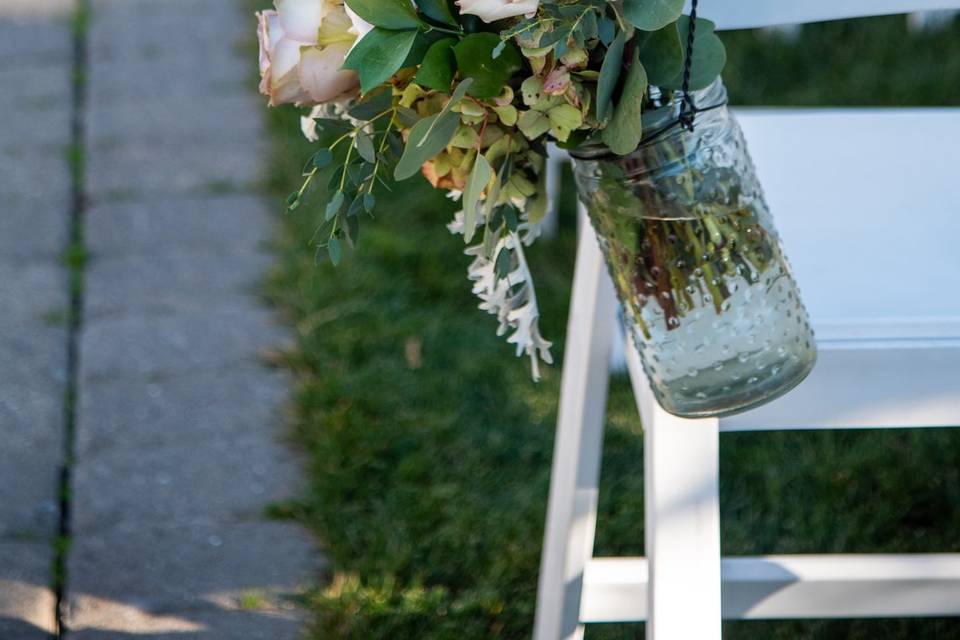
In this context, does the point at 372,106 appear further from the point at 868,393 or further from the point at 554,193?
the point at 554,193

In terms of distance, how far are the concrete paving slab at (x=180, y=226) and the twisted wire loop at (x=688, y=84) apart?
1.66 metres

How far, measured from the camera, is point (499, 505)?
166 cm

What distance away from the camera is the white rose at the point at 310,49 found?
704 millimetres

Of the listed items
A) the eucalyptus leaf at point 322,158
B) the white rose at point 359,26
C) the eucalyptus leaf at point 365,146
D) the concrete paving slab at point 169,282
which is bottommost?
the concrete paving slab at point 169,282

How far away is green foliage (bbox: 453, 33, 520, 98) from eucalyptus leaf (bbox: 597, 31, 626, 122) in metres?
0.05

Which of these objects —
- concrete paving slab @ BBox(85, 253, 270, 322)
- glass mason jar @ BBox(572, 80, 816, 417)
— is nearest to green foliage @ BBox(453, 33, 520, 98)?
glass mason jar @ BBox(572, 80, 816, 417)

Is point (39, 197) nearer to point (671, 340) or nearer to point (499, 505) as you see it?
point (499, 505)

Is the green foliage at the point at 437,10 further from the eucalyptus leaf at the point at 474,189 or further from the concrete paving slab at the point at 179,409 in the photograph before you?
the concrete paving slab at the point at 179,409

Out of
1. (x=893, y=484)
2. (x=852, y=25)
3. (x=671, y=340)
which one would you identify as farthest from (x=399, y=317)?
(x=852, y=25)

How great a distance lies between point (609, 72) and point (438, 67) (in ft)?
0.33

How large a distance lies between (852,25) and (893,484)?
1.68 metres

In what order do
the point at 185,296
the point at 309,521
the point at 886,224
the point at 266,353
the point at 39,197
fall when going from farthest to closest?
1. the point at 39,197
2. the point at 185,296
3. the point at 266,353
4. the point at 309,521
5. the point at 886,224

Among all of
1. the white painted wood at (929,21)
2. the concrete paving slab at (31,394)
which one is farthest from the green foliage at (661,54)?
the white painted wood at (929,21)

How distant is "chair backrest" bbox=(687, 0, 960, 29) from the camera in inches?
39.5
